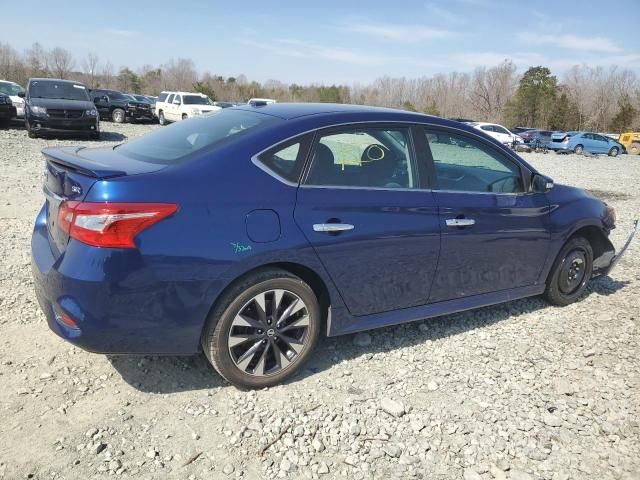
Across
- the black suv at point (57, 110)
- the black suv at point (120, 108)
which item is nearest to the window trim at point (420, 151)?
the black suv at point (57, 110)

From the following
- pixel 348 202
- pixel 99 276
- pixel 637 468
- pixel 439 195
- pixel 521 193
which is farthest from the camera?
pixel 521 193

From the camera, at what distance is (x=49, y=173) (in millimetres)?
3047

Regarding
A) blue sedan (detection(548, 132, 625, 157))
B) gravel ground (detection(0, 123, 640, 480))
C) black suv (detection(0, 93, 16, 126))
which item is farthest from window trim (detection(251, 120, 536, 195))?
blue sedan (detection(548, 132, 625, 157))

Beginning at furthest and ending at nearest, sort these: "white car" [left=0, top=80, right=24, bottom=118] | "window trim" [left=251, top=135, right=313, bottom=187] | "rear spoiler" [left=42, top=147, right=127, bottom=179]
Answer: "white car" [left=0, top=80, right=24, bottom=118]
"window trim" [left=251, top=135, right=313, bottom=187]
"rear spoiler" [left=42, top=147, right=127, bottom=179]

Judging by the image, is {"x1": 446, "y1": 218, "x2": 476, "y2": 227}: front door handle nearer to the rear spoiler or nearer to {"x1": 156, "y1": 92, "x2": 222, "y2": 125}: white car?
the rear spoiler

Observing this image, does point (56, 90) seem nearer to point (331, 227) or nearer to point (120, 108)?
point (120, 108)

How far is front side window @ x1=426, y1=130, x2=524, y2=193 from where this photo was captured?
3.68 meters

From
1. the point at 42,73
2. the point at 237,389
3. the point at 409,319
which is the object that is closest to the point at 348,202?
the point at 409,319

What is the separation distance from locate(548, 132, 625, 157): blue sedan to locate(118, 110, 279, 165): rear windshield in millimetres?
31298

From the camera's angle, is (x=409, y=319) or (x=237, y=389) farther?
(x=409, y=319)

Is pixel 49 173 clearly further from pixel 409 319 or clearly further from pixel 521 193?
pixel 521 193

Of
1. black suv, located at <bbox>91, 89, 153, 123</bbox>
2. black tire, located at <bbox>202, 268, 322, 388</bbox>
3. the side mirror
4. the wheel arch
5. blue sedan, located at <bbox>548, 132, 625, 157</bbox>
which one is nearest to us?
black tire, located at <bbox>202, 268, 322, 388</bbox>

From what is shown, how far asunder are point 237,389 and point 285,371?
1.04 ft

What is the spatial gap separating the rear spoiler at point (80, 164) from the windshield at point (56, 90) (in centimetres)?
1422
